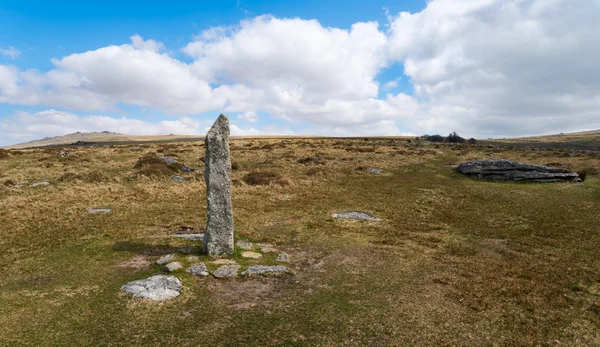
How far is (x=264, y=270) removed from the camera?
556 inches

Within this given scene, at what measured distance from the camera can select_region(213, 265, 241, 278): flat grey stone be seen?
1370 cm

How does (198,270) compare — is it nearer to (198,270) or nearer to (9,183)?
(198,270)

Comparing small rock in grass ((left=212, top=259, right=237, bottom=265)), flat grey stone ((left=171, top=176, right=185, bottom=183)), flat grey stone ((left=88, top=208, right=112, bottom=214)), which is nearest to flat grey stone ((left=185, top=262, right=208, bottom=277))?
small rock in grass ((left=212, top=259, right=237, bottom=265))

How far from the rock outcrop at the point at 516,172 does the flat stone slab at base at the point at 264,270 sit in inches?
1211

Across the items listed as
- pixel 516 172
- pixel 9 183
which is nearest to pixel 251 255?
pixel 9 183

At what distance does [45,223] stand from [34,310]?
11.1m

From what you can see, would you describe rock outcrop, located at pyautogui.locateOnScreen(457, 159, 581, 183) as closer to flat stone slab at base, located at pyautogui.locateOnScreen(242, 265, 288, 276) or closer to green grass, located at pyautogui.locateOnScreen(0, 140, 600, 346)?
green grass, located at pyautogui.locateOnScreen(0, 140, 600, 346)

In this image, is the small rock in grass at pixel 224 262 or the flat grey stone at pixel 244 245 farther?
the flat grey stone at pixel 244 245

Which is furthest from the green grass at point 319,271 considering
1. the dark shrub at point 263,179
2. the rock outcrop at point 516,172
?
the rock outcrop at point 516,172

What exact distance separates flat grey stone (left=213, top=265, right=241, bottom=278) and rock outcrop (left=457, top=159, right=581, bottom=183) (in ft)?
105

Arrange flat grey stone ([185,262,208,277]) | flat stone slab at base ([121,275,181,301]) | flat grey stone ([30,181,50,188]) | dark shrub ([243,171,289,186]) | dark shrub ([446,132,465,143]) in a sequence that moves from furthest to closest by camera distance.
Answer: dark shrub ([446,132,465,143]) → dark shrub ([243,171,289,186]) → flat grey stone ([30,181,50,188]) → flat grey stone ([185,262,208,277]) → flat stone slab at base ([121,275,181,301])

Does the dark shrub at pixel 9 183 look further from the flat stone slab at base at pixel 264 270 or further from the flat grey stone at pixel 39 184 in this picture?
the flat stone slab at base at pixel 264 270

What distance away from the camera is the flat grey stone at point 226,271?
13.7m

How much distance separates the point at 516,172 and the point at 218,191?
1304 inches
